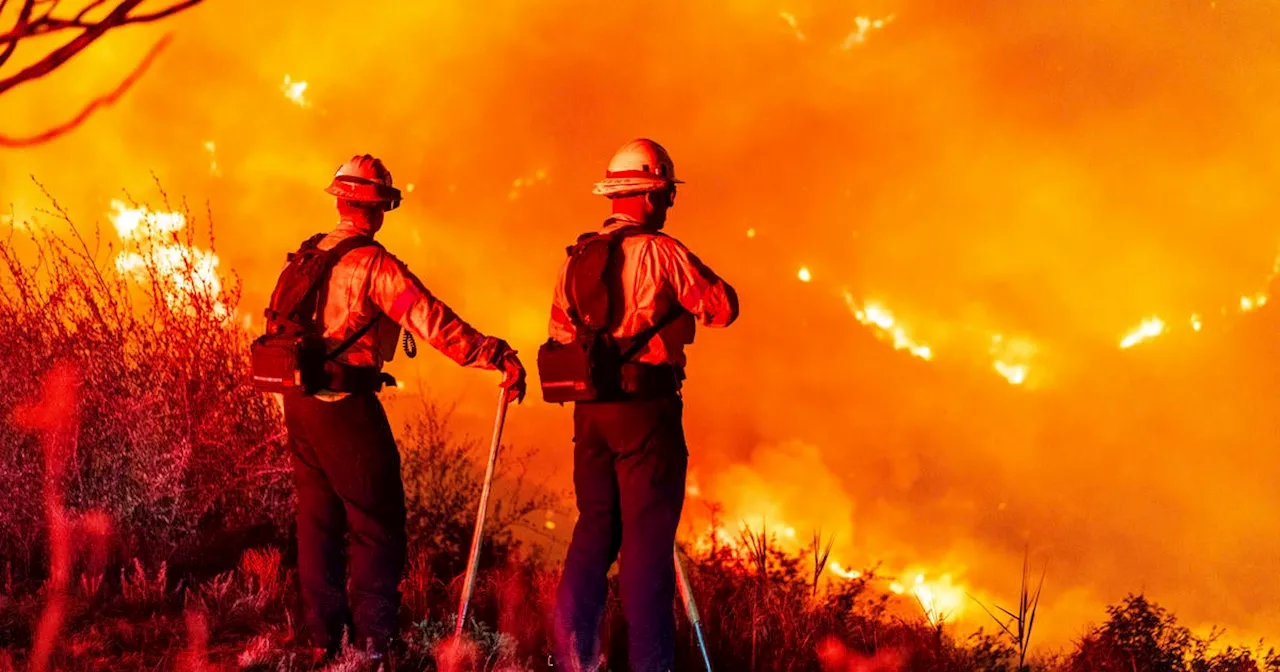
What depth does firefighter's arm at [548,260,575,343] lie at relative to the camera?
549 centimetres

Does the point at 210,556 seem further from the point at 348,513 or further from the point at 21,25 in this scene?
the point at 21,25

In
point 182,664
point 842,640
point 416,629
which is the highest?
point 842,640

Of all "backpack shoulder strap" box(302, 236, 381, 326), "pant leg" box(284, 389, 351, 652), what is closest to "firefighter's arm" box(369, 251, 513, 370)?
"backpack shoulder strap" box(302, 236, 381, 326)

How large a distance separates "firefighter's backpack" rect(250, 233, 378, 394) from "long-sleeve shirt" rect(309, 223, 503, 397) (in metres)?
0.04

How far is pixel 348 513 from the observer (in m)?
5.74

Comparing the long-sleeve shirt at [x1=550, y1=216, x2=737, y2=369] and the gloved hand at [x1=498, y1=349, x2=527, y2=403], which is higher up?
the long-sleeve shirt at [x1=550, y1=216, x2=737, y2=369]

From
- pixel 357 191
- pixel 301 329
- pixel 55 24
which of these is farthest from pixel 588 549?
pixel 55 24

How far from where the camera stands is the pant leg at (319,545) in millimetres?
5773

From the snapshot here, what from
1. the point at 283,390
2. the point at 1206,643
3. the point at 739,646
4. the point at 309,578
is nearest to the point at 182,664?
the point at 309,578

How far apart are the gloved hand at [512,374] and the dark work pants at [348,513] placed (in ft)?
2.01

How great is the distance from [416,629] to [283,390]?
1.63 m

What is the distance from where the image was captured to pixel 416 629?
6.51m

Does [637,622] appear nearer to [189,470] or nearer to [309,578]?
[309,578]

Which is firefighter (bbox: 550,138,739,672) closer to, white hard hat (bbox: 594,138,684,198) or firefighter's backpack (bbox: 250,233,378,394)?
white hard hat (bbox: 594,138,684,198)
